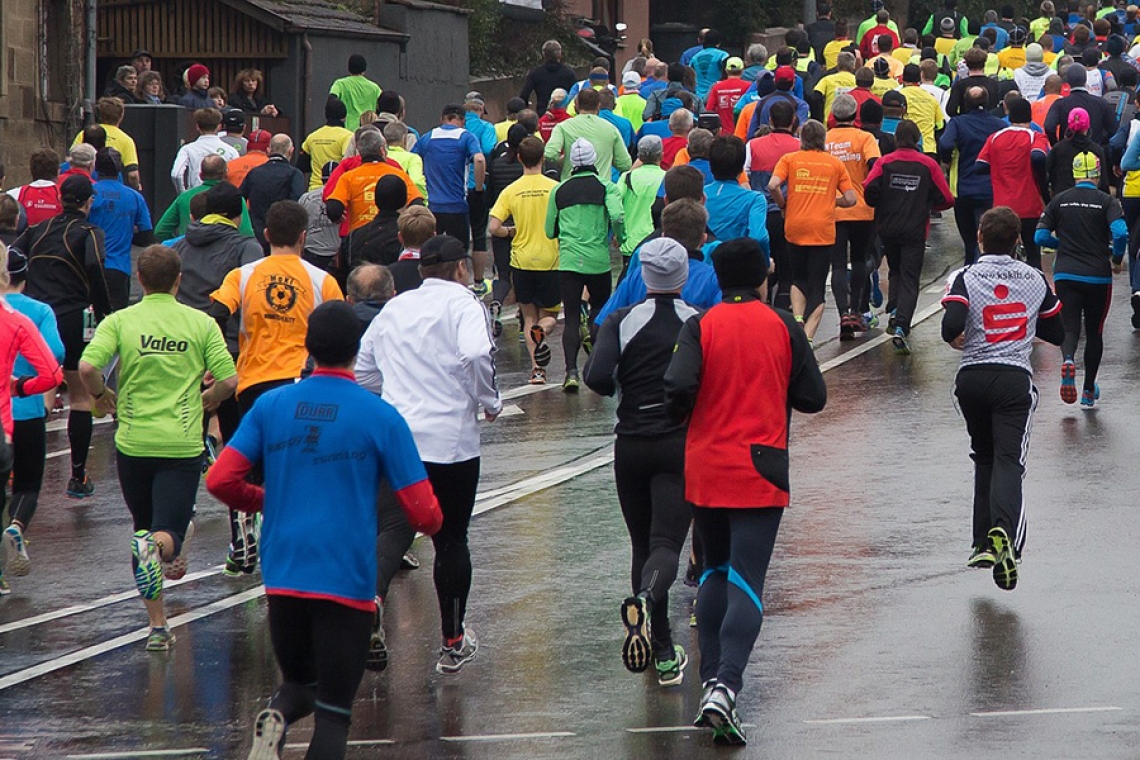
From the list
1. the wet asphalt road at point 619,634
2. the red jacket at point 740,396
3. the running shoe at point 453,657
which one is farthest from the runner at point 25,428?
the red jacket at point 740,396

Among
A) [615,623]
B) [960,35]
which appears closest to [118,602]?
[615,623]

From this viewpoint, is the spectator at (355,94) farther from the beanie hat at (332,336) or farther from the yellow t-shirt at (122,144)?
→ the beanie hat at (332,336)

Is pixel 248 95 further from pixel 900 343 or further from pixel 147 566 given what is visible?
pixel 147 566

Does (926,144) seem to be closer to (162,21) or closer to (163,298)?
(162,21)

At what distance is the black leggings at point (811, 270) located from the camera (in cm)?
1677

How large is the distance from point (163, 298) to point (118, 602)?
170cm

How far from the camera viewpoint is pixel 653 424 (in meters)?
8.36

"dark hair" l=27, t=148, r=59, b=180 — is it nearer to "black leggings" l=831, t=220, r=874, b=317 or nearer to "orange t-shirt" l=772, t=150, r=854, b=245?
"orange t-shirt" l=772, t=150, r=854, b=245

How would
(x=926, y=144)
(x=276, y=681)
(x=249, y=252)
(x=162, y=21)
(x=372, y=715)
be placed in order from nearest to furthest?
(x=372, y=715) < (x=276, y=681) < (x=249, y=252) < (x=926, y=144) < (x=162, y=21)

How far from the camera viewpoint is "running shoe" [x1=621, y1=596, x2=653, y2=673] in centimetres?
793

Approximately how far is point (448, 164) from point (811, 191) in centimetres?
402

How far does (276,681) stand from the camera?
8.70 meters

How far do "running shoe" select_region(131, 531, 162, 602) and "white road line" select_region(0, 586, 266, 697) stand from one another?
0.44 metres

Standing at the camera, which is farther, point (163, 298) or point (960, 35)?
point (960, 35)
